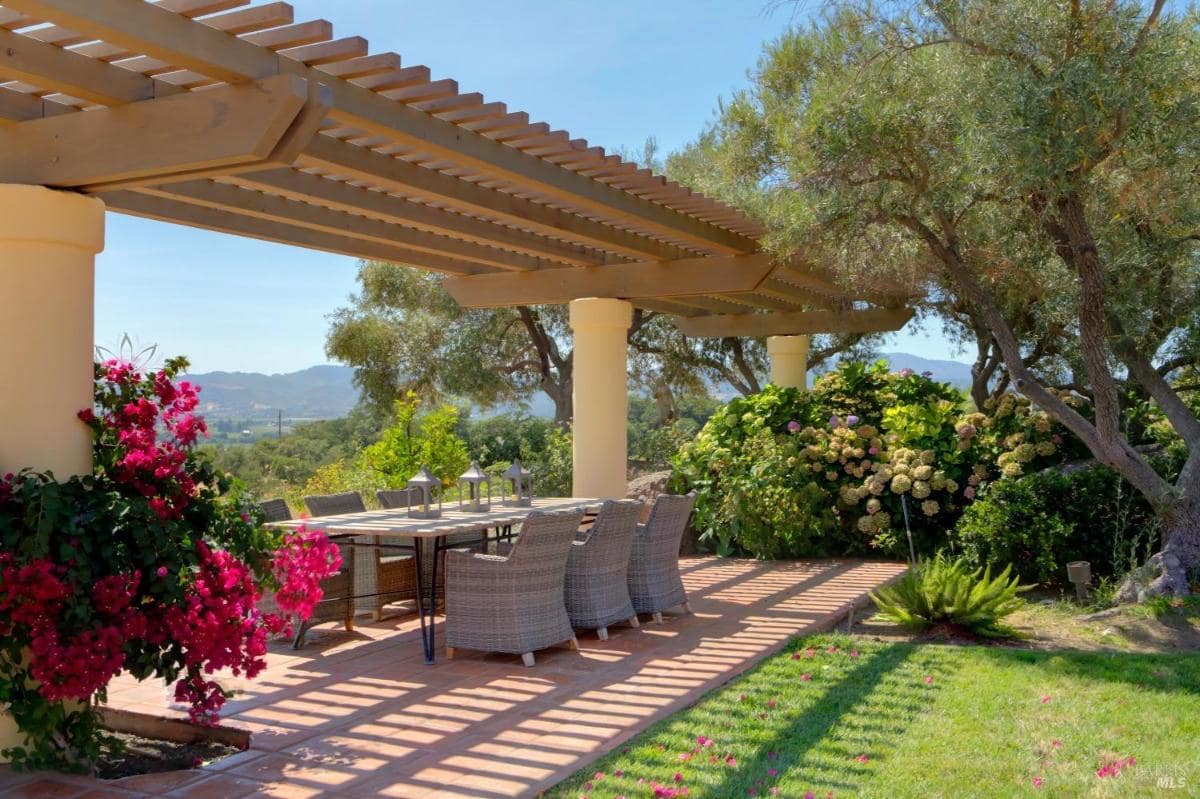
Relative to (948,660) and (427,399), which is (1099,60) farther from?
(427,399)

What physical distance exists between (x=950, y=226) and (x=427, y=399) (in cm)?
1357

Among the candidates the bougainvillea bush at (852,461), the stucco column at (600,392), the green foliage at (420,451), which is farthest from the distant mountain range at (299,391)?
the stucco column at (600,392)

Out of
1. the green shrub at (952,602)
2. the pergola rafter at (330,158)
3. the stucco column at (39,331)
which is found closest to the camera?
the pergola rafter at (330,158)

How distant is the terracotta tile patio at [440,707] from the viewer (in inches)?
159

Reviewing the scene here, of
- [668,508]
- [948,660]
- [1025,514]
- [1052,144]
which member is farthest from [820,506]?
[1052,144]

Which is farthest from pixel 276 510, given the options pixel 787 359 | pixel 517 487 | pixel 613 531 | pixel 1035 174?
pixel 787 359

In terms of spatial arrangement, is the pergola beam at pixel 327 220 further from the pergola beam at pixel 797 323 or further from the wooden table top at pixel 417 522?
the pergola beam at pixel 797 323

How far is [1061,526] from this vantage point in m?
8.02

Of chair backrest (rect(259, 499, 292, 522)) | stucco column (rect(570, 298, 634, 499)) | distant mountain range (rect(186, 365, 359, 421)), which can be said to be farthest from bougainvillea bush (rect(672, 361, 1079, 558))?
distant mountain range (rect(186, 365, 359, 421))

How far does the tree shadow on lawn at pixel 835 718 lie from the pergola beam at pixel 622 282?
12.0ft

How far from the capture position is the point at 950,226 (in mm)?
7234

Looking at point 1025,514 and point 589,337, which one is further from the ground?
point 589,337

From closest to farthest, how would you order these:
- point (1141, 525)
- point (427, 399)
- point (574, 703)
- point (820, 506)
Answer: point (574, 703) → point (1141, 525) → point (820, 506) → point (427, 399)

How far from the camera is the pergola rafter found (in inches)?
155
